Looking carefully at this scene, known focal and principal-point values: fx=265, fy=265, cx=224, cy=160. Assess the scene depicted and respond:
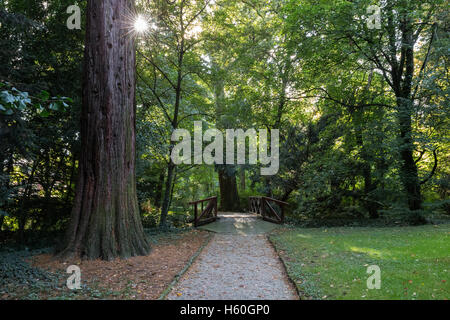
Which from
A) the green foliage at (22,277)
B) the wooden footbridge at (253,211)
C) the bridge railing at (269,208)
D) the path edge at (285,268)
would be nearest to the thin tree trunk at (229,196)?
the bridge railing at (269,208)

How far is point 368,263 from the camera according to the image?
15.0 ft

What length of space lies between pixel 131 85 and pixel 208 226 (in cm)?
578

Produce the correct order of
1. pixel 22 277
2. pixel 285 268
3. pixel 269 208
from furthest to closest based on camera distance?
pixel 269 208, pixel 285 268, pixel 22 277

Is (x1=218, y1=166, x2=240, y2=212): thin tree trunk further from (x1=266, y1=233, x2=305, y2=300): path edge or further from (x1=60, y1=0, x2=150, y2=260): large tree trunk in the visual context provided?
(x1=60, y1=0, x2=150, y2=260): large tree trunk

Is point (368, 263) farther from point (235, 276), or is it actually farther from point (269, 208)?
point (269, 208)

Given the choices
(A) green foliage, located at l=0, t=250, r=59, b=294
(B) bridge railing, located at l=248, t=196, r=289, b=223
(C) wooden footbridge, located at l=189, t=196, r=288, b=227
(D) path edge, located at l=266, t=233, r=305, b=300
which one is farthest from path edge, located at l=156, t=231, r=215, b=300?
(B) bridge railing, located at l=248, t=196, r=289, b=223

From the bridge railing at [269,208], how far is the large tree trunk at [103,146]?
6.14 meters

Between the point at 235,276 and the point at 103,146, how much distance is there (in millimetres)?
3291

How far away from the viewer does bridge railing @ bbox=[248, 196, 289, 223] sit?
10.1m

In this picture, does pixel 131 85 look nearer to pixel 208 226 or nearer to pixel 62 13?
pixel 62 13

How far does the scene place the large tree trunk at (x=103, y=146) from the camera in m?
4.82

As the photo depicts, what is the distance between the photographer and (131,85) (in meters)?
5.32

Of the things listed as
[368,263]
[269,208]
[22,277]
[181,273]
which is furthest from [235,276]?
[269,208]

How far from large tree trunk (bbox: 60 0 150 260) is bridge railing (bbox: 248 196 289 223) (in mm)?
6138
